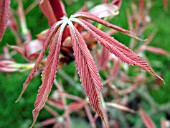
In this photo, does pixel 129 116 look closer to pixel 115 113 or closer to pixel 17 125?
pixel 115 113

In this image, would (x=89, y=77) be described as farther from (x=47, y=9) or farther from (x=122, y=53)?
(x=47, y=9)

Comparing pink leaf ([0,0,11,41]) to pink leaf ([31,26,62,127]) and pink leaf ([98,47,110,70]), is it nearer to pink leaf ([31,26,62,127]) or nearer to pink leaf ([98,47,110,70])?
pink leaf ([31,26,62,127])

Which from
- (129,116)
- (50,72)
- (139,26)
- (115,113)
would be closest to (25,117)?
(129,116)

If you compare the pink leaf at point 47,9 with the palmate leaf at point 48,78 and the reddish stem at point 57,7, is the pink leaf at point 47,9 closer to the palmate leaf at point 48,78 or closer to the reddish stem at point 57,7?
the reddish stem at point 57,7

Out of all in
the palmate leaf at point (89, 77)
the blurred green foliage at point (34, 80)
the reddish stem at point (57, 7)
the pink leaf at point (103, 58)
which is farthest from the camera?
the blurred green foliage at point (34, 80)

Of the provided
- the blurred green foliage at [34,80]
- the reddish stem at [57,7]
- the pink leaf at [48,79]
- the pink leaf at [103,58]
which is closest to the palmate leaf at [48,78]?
the pink leaf at [48,79]

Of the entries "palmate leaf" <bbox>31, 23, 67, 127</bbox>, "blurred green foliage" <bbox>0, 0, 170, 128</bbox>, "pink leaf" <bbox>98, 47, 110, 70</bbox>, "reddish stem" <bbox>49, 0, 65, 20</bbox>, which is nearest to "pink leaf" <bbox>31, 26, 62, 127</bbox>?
"palmate leaf" <bbox>31, 23, 67, 127</bbox>

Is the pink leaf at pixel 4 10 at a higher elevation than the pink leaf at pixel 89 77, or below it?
higher

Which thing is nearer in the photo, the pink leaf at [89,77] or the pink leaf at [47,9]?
the pink leaf at [89,77]

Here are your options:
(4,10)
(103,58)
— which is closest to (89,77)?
(4,10)
